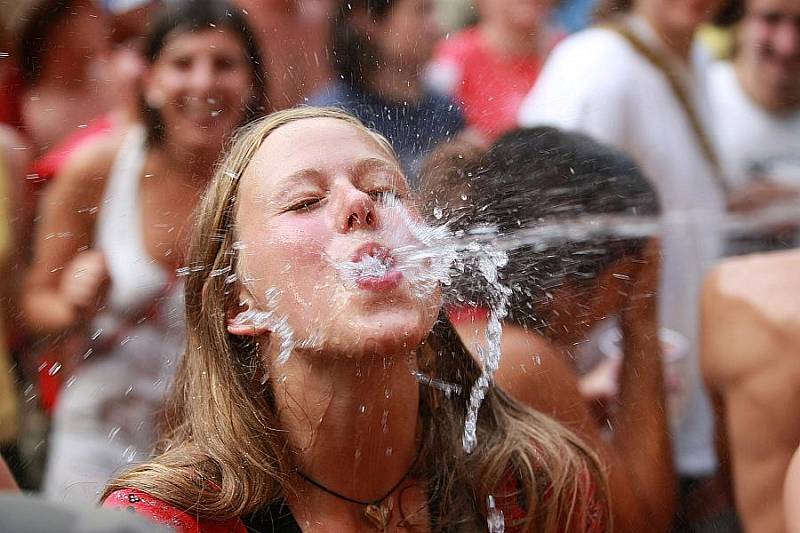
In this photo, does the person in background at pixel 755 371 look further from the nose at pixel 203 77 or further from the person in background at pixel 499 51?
the nose at pixel 203 77

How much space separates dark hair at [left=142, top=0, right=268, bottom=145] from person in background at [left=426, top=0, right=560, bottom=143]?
58cm

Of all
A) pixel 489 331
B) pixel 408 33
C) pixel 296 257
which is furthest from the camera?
pixel 408 33

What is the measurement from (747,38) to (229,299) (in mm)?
1956

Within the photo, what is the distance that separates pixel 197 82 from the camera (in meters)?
2.59

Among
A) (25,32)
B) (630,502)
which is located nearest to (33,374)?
(25,32)

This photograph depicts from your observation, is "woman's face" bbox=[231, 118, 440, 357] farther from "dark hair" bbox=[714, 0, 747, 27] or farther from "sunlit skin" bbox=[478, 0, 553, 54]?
"dark hair" bbox=[714, 0, 747, 27]

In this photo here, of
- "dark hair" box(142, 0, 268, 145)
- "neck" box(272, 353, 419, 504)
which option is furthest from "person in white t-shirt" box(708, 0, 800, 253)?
"neck" box(272, 353, 419, 504)

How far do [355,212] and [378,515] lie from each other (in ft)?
1.58

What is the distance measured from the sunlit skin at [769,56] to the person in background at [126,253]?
1.45 m

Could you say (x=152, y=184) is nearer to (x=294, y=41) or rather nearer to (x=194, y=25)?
(x=194, y=25)

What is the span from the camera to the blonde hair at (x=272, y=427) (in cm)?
178

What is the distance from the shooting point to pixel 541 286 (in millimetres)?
2279

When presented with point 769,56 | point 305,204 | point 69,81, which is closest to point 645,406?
point 305,204

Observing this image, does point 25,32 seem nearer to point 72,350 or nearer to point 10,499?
point 72,350
